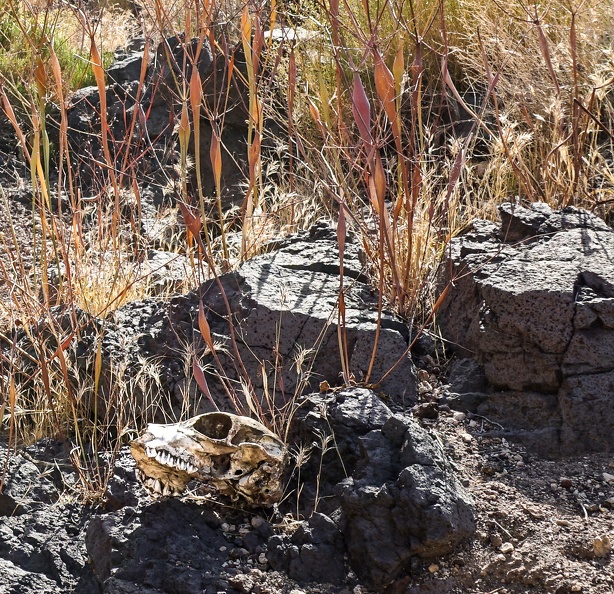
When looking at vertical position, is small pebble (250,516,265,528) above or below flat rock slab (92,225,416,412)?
below

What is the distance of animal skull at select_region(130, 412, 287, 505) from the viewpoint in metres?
1.83

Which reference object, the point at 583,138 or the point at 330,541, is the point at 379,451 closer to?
the point at 330,541

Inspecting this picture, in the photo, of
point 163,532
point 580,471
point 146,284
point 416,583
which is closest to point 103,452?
point 163,532

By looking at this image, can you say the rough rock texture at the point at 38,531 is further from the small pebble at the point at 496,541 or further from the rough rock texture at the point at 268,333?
the small pebble at the point at 496,541

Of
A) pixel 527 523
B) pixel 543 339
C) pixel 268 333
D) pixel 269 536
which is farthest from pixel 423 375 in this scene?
pixel 269 536

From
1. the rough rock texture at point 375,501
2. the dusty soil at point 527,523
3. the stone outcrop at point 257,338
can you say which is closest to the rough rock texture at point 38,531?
the stone outcrop at point 257,338

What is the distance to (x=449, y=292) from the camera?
2438 millimetres

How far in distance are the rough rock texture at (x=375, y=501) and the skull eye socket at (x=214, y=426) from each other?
0.21m

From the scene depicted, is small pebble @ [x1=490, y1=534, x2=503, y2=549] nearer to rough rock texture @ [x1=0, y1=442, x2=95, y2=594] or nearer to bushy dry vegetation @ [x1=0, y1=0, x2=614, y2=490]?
bushy dry vegetation @ [x1=0, y1=0, x2=614, y2=490]

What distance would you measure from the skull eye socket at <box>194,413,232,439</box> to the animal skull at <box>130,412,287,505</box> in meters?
0.02

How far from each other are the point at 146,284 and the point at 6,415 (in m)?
0.75

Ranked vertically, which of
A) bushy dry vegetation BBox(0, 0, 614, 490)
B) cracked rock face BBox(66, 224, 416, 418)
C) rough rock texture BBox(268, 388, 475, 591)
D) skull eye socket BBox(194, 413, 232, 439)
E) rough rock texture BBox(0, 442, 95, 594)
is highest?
bushy dry vegetation BBox(0, 0, 614, 490)

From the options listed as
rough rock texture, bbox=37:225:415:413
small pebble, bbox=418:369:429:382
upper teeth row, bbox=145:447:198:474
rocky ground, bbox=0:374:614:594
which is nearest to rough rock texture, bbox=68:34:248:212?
rough rock texture, bbox=37:225:415:413

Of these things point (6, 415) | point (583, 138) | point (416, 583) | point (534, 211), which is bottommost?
point (416, 583)
